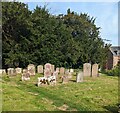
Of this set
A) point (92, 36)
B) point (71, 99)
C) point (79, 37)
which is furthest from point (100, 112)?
point (92, 36)

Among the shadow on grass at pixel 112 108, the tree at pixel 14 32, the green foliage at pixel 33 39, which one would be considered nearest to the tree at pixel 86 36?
the green foliage at pixel 33 39

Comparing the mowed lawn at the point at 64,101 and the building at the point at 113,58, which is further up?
the building at the point at 113,58

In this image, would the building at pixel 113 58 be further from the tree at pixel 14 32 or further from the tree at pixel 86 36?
the tree at pixel 14 32

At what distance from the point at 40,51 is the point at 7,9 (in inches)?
266

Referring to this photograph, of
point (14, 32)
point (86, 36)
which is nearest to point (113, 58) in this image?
point (86, 36)

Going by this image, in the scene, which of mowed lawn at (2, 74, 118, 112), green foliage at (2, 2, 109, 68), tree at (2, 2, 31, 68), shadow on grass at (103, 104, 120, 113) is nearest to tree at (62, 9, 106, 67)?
green foliage at (2, 2, 109, 68)

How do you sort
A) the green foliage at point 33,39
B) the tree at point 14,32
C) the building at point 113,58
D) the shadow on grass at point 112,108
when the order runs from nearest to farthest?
the shadow on grass at point 112,108 → the tree at point 14,32 → the green foliage at point 33,39 → the building at point 113,58

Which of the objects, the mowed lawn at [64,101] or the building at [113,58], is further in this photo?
the building at [113,58]

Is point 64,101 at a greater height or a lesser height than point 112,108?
greater

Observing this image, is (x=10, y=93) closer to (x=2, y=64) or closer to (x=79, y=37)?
(x=2, y=64)

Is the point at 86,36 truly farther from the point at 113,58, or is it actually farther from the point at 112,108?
the point at 112,108

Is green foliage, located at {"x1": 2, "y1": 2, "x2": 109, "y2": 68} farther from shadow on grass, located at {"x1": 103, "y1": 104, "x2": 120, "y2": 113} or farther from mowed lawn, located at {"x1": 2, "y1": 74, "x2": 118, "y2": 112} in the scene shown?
shadow on grass, located at {"x1": 103, "y1": 104, "x2": 120, "y2": 113}

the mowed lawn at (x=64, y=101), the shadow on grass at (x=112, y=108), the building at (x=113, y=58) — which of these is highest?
the building at (x=113, y=58)

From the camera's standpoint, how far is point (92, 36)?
64250 mm
